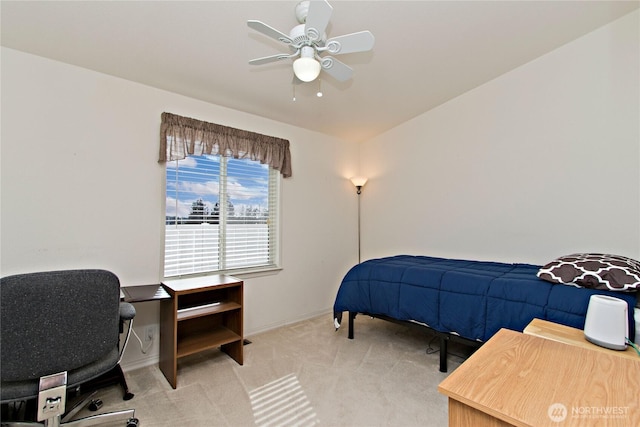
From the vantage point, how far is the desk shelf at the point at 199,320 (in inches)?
87.7

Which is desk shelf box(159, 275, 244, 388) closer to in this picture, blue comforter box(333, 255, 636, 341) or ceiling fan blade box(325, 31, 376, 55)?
blue comforter box(333, 255, 636, 341)

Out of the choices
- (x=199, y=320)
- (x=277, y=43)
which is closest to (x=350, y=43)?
(x=277, y=43)

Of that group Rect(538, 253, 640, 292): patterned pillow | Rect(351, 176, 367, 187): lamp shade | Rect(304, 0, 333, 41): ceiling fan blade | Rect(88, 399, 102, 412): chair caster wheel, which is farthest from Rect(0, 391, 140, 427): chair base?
Rect(351, 176, 367, 187): lamp shade

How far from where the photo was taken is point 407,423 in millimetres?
1787

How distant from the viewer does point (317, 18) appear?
1.53m

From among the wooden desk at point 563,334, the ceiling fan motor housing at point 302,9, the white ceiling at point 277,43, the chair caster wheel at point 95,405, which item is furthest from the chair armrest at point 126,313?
the wooden desk at point 563,334

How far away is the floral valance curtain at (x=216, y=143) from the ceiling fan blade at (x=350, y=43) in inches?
61.7

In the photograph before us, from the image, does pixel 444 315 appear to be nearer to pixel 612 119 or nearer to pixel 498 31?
pixel 612 119

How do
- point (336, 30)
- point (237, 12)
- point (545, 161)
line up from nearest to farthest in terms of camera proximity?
point (237, 12) < point (336, 30) < point (545, 161)

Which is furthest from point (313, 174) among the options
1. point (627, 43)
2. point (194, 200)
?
point (627, 43)

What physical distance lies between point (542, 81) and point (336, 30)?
210cm

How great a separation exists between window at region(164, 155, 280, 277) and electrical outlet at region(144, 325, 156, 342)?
1.50 feet

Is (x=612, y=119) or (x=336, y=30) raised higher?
(x=336, y=30)

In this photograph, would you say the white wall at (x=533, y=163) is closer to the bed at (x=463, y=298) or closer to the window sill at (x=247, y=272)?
the bed at (x=463, y=298)
